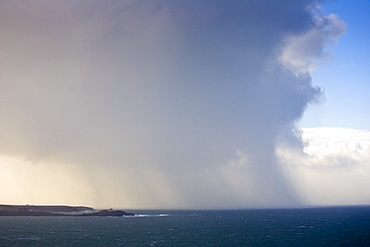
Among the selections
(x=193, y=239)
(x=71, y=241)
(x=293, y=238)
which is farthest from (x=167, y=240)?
(x=293, y=238)

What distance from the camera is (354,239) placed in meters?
100

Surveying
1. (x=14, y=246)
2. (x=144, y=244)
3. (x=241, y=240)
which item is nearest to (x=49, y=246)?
(x=14, y=246)

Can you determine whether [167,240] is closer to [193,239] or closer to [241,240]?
[193,239]

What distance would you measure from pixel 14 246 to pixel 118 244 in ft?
78.7

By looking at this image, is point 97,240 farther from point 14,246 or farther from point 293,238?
point 293,238

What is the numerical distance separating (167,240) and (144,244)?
1165cm

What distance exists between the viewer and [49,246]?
3647 inches

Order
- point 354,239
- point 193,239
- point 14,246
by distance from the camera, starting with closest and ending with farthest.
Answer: point 14,246 < point 354,239 < point 193,239

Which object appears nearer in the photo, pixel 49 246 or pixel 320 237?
pixel 49 246

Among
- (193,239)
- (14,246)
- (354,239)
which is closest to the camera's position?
(14,246)

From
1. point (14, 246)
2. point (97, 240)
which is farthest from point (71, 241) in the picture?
point (14, 246)

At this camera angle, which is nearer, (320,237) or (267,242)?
(267,242)

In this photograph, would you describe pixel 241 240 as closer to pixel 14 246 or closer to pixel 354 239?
pixel 354 239

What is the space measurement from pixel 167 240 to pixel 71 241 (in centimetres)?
2484
